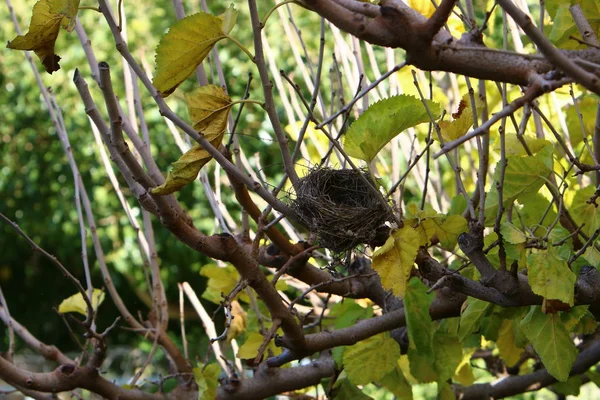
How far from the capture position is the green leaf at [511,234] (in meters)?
1.27

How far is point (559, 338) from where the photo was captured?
4.39 ft

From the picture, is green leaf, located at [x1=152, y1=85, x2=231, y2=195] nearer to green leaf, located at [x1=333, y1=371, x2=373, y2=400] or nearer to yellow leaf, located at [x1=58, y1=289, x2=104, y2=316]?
green leaf, located at [x1=333, y1=371, x2=373, y2=400]

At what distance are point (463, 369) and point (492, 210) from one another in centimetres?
91

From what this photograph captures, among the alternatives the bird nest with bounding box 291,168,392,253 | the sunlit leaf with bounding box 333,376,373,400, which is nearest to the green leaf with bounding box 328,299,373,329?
the sunlit leaf with bounding box 333,376,373,400

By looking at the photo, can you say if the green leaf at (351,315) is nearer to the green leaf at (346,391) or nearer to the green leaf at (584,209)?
the green leaf at (346,391)

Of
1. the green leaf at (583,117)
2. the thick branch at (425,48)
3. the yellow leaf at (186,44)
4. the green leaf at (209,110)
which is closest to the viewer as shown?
the thick branch at (425,48)

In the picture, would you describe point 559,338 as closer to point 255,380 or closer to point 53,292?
point 255,380

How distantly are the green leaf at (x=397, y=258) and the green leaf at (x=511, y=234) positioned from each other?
7.6 inches

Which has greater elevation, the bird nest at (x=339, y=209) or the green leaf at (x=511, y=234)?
the bird nest at (x=339, y=209)

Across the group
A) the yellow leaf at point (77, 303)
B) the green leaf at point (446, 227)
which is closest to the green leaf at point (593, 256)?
the green leaf at point (446, 227)

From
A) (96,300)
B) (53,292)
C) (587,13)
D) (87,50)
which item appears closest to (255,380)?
(96,300)

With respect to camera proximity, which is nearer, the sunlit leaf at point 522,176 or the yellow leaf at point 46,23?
the yellow leaf at point 46,23

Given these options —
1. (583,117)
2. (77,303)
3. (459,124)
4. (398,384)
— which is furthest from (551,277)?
(77,303)

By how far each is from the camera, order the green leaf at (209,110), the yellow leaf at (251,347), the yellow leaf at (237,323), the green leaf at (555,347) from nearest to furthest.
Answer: the green leaf at (209,110)
the green leaf at (555,347)
the yellow leaf at (251,347)
the yellow leaf at (237,323)
